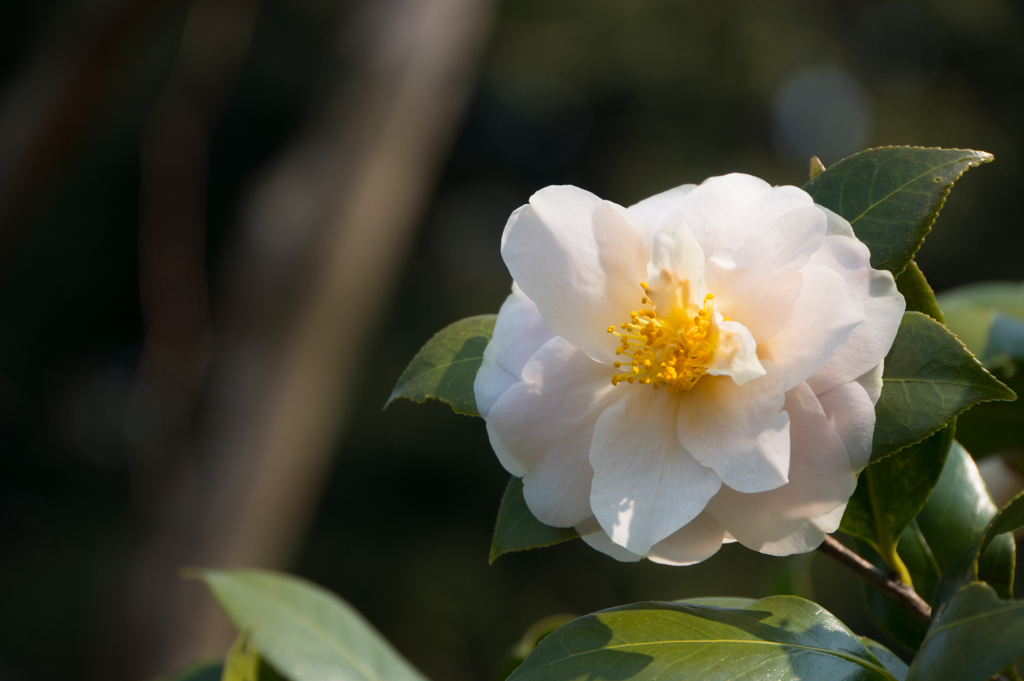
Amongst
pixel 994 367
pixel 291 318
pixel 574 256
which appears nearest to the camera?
pixel 574 256

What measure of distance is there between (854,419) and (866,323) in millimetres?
50

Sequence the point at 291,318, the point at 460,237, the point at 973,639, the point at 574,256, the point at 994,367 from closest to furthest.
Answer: the point at 973,639, the point at 574,256, the point at 994,367, the point at 291,318, the point at 460,237

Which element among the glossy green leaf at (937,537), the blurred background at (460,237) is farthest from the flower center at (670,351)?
the blurred background at (460,237)

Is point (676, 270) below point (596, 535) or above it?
above

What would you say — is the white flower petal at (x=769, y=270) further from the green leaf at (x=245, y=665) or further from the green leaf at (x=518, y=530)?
the green leaf at (x=245, y=665)

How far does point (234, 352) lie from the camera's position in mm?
2197

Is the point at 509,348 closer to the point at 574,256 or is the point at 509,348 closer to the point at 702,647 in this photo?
the point at 574,256

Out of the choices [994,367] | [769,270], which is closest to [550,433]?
[769,270]

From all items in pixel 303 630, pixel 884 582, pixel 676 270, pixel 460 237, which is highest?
pixel 676 270

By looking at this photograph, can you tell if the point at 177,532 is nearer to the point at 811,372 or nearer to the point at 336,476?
the point at 811,372

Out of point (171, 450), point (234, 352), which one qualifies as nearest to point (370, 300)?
point (234, 352)

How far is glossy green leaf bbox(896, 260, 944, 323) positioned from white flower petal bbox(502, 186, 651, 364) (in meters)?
0.14

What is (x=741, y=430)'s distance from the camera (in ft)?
1.30

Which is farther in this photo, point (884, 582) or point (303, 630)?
point (303, 630)
